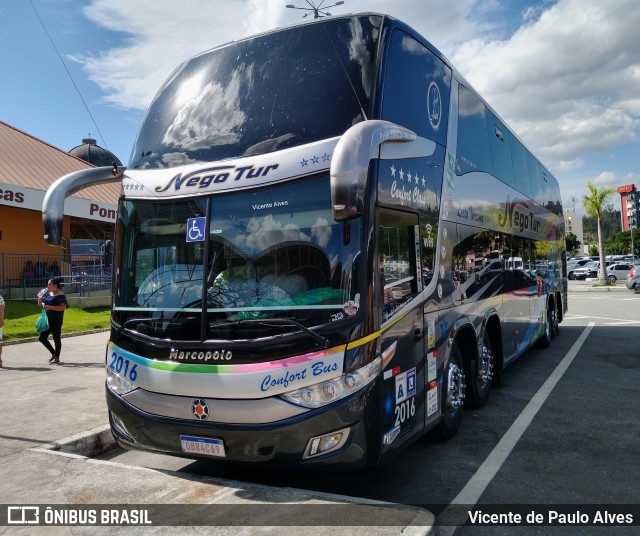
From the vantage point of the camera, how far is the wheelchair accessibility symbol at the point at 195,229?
14.4 ft

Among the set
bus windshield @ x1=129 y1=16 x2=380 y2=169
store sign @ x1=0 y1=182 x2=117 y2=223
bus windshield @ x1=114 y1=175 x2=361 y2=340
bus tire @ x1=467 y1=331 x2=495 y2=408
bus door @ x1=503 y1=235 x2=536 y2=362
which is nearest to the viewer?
bus windshield @ x1=114 y1=175 x2=361 y2=340

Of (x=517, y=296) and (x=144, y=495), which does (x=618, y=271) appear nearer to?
(x=517, y=296)

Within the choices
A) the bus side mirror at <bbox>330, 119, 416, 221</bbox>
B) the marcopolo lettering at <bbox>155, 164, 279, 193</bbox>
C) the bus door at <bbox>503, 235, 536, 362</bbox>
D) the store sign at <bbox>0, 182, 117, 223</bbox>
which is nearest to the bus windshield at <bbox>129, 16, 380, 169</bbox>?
the marcopolo lettering at <bbox>155, 164, 279, 193</bbox>

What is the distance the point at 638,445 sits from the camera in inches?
220

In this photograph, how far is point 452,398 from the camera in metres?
5.84

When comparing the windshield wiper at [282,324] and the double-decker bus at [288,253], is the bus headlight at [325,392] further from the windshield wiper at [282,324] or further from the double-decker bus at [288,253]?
the windshield wiper at [282,324]

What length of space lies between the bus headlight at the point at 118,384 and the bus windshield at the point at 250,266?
1.47 feet

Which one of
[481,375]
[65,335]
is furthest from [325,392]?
[65,335]

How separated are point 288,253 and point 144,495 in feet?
7.11

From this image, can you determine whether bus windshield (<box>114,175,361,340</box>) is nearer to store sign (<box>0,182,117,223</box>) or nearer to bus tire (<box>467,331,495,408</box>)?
bus tire (<box>467,331,495,408</box>)

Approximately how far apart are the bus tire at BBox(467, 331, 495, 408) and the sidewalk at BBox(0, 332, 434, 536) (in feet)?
10.3

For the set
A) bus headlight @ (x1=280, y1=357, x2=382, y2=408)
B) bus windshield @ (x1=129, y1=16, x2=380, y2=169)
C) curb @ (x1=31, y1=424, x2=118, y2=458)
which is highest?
bus windshield @ (x1=129, y1=16, x2=380, y2=169)

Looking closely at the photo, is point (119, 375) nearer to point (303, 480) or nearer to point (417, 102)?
point (303, 480)

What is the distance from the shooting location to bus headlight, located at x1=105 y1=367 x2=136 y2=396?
4.51 metres
